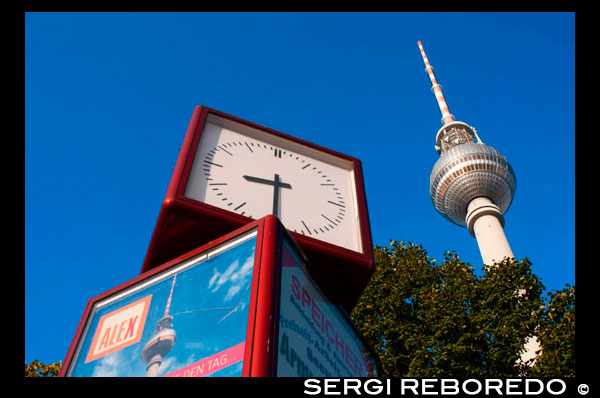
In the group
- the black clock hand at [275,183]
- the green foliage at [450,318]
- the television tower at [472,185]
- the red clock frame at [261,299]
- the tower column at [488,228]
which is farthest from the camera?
the television tower at [472,185]

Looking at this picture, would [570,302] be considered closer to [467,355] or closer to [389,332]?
[467,355]

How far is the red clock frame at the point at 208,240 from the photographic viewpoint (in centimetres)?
315

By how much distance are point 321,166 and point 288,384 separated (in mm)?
2479

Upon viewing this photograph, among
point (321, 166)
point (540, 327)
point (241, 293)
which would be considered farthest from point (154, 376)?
point (540, 327)

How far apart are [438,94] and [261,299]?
64999mm

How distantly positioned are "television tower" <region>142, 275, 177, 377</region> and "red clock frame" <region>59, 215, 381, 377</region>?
15.7 inches

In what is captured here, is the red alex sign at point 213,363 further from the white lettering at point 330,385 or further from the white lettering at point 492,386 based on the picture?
the white lettering at point 492,386

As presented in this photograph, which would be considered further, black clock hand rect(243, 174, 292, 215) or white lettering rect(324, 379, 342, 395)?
black clock hand rect(243, 174, 292, 215)

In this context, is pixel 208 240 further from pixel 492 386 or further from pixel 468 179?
pixel 468 179

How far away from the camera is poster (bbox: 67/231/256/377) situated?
2176 mm

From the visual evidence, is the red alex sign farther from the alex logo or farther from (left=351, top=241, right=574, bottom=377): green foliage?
(left=351, top=241, right=574, bottom=377): green foliage

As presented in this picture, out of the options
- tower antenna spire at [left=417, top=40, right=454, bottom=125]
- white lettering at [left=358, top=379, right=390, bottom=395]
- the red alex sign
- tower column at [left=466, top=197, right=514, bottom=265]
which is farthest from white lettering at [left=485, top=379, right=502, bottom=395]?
tower antenna spire at [left=417, top=40, right=454, bottom=125]

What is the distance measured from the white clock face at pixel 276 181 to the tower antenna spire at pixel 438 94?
57.4 metres

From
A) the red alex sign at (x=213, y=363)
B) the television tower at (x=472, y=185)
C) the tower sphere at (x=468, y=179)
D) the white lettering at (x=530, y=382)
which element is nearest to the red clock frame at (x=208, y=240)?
the red alex sign at (x=213, y=363)
